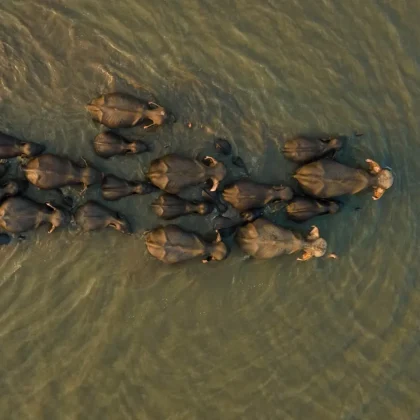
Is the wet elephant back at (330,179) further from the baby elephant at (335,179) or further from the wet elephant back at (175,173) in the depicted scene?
the wet elephant back at (175,173)

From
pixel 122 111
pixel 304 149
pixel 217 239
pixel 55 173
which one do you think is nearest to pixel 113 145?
pixel 122 111

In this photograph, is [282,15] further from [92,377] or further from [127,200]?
[92,377]

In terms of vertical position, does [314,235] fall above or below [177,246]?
above

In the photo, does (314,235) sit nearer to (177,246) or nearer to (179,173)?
(177,246)

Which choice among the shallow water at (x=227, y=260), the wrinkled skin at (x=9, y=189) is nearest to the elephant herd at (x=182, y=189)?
the wrinkled skin at (x=9, y=189)

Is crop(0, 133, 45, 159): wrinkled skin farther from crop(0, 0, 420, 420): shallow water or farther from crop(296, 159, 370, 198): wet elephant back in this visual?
crop(296, 159, 370, 198): wet elephant back

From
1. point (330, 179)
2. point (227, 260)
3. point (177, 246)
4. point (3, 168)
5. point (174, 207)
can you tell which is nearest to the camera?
point (177, 246)

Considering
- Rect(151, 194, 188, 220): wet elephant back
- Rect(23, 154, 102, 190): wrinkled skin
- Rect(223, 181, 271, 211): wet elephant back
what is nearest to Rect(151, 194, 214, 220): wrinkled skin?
Rect(151, 194, 188, 220): wet elephant back
